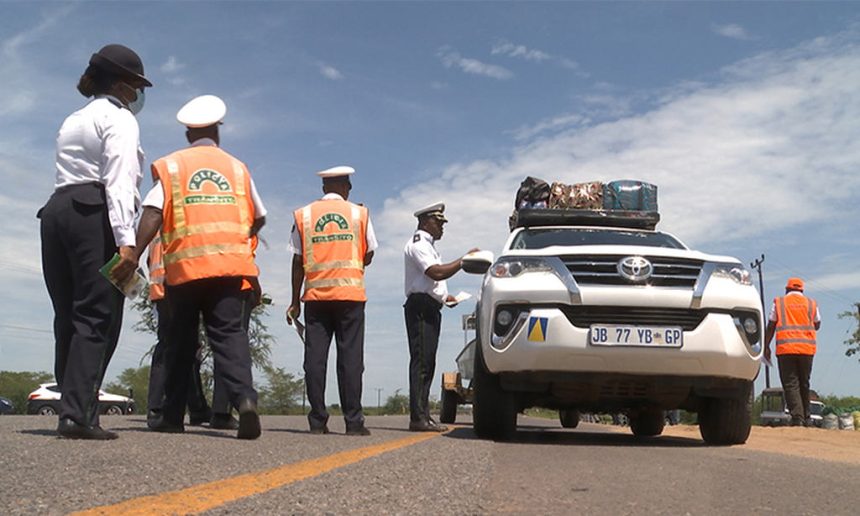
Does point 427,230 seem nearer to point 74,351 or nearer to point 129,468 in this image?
point 74,351

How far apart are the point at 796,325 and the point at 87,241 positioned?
10.8 m

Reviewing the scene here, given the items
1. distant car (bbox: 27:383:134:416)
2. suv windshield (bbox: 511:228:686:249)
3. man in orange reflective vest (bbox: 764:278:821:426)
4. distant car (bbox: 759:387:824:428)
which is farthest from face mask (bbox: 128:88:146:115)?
distant car (bbox: 27:383:134:416)

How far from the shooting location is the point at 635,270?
19.6 ft

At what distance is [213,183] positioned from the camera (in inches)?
215

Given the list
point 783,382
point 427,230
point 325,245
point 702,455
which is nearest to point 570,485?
point 702,455

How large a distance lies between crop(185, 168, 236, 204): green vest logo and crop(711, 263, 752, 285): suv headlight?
132 inches

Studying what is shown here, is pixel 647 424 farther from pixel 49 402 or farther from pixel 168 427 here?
pixel 49 402

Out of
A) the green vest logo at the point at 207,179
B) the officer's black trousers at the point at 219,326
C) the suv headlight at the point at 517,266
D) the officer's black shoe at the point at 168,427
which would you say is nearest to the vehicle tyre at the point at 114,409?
the officer's black shoe at the point at 168,427

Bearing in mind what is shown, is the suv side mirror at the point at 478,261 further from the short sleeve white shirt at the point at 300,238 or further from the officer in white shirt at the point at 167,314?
the officer in white shirt at the point at 167,314

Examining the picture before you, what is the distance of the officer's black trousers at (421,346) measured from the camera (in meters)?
7.61

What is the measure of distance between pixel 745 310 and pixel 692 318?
427mm

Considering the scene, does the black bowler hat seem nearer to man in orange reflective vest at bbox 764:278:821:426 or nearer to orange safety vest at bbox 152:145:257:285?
orange safety vest at bbox 152:145:257:285

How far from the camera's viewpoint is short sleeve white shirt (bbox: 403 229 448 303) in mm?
7797

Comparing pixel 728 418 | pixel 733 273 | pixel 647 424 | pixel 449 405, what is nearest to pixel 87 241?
pixel 733 273
